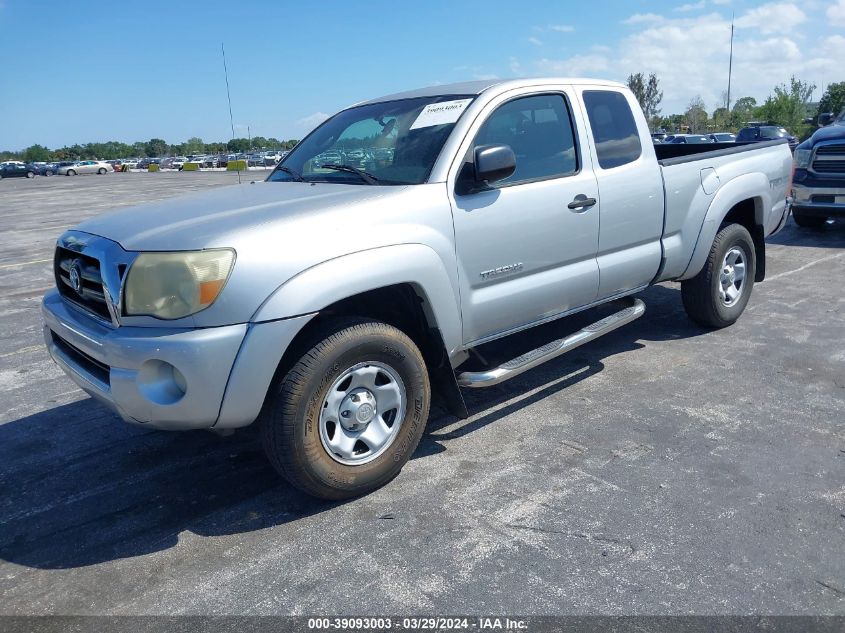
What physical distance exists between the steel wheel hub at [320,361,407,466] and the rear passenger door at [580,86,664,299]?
1.78m

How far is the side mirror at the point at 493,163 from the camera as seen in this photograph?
3.47 metres

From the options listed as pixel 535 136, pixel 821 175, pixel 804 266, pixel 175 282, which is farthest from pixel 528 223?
pixel 821 175

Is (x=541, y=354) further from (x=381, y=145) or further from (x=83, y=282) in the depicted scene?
(x=83, y=282)

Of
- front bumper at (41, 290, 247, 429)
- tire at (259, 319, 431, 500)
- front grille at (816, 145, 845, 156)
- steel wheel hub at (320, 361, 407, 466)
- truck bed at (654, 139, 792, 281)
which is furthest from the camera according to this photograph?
front grille at (816, 145, 845, 156)

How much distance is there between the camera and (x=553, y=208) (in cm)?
401

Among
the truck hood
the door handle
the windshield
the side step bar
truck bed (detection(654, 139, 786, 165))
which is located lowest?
the side step bar

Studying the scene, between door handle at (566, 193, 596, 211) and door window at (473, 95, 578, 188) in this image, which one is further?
door handle at (566, 193, 596, 211)

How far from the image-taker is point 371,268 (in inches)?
124

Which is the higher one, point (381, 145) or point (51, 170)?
point (51, 170)

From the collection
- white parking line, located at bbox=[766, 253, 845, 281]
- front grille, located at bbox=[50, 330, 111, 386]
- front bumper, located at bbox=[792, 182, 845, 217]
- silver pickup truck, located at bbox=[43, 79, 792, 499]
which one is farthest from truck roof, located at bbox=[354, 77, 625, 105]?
front bumper, located at bbox=[792, 182, 845, 217]

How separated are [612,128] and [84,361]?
3474mm

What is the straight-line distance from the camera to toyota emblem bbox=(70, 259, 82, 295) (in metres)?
3.24

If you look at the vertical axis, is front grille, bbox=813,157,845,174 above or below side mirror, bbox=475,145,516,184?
below

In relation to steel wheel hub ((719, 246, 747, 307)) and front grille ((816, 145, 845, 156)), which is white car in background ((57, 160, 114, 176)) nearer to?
front grille ((816, 145, 845, 156))
